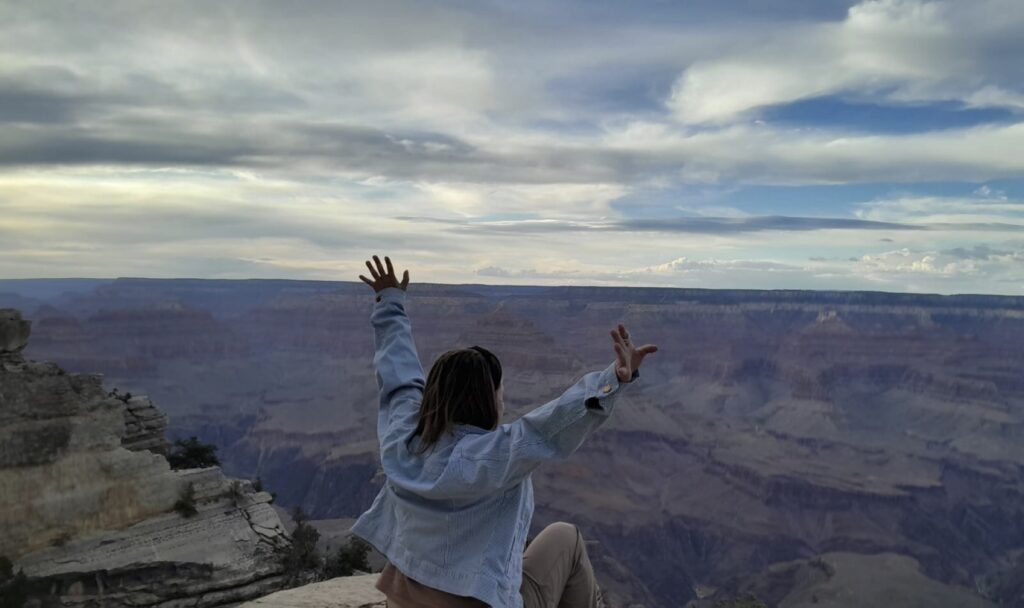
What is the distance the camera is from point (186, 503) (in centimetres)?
1511

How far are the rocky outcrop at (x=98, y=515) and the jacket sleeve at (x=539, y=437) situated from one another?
12.0m

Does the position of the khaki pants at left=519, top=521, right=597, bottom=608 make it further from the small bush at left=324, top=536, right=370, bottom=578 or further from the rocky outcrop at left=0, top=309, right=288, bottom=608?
the small bush at left=324, top=536, right=370, bottom=578

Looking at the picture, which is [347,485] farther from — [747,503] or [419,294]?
[419,294]

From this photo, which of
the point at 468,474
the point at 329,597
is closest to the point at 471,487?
the point at 468,474

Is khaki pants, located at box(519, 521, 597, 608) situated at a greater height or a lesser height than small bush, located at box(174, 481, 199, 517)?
greater

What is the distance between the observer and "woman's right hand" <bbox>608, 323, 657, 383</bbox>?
2928mm

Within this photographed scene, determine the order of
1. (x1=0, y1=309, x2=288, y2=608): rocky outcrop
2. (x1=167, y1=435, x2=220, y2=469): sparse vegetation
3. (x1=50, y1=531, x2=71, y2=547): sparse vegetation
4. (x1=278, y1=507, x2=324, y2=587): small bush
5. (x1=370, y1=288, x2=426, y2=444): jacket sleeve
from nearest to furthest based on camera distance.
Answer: (x1=370, y1=288, x2=426, y2=444): jacket sleeve, (x1=0, y1=309, x2=288, y2=608): rocky outcrop, (x1=50, y1=531, x2=71, y2=547): sparse vegetation, (x1=278, y1=507, x2=324, y2=587): small bush, (x1=167, y1=435, x2=220, y2=469): sparse vegetation

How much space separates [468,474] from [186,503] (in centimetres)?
1412

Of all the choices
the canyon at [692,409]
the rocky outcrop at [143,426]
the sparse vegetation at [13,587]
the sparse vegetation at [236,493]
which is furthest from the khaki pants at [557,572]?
the canyon at [692,409]

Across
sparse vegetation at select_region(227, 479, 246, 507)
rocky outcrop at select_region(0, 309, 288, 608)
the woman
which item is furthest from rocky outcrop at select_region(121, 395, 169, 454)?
the woman

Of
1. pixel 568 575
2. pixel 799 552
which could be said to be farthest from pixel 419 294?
pixel 568 575

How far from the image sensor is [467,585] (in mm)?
3232

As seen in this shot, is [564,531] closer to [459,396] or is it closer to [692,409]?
[459,396]

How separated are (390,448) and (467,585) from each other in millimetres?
696
